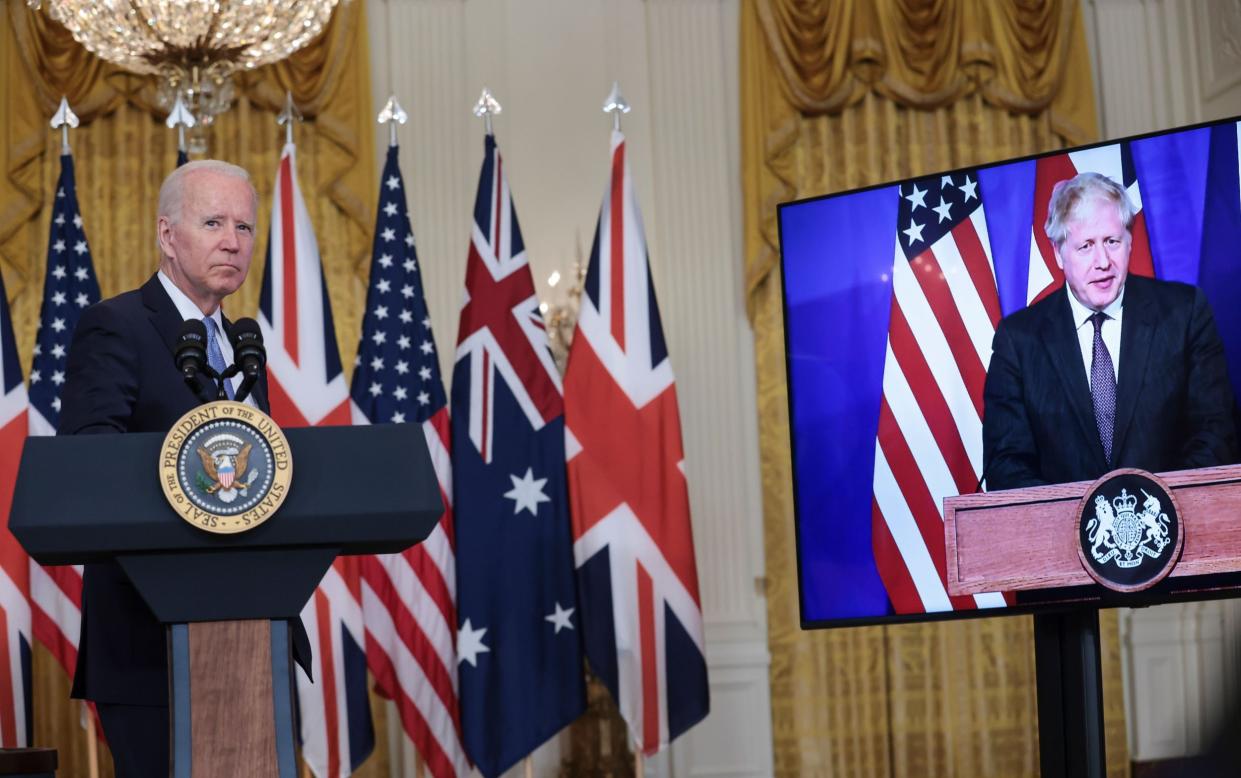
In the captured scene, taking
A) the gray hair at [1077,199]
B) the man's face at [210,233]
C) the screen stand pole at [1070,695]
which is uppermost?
the gray hair at [1077,199]

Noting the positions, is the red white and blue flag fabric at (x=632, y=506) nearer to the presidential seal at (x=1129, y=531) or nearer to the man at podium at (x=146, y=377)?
the presidential seal at (x=1129, y=531)

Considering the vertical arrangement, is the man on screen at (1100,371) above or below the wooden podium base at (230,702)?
above

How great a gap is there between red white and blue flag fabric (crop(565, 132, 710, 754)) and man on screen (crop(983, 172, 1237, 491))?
2.26 meters

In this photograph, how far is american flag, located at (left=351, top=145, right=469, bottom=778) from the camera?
242 inches

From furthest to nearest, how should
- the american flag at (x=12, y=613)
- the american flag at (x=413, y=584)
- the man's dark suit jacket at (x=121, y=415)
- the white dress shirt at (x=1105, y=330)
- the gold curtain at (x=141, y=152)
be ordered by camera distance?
the gold curtain at (x=141, y=152)
the american flag at (x=413, y=584)
the american flag at (x=12, y=613)
the white dress shirt at (x=1105, y=330)
the man's dark suit jacket at (x=121, y=415)

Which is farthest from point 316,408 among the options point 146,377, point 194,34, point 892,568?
point 146,377

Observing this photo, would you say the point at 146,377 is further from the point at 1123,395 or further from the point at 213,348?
the point at 1123,395

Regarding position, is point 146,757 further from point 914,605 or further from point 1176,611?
point 1176,611

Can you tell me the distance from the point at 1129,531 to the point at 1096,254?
779 mm

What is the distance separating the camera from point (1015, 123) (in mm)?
8062

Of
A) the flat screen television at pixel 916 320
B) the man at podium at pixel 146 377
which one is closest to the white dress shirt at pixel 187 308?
the man at podium at pixel 146 377

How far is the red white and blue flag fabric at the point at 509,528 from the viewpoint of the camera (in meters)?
6.05

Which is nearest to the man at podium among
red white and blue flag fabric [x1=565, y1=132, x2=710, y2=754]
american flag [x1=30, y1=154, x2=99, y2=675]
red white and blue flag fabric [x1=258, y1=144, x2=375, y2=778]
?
red white and blue flag fabric [x1=258, y1=144, x2=375, y2=778]

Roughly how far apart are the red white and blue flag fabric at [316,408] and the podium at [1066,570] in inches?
115
